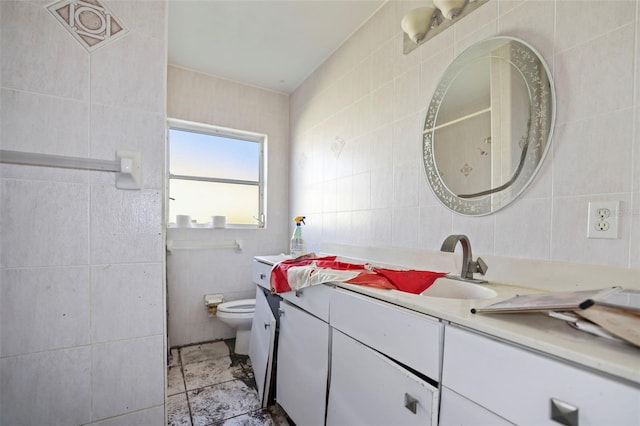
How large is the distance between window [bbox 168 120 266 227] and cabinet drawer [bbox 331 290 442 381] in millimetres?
1901

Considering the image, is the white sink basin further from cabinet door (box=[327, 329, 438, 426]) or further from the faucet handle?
cabinet door (box=[327, 329, 438, 426])

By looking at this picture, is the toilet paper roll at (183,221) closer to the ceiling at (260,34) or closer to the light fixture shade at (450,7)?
the ceiling at (260,34)

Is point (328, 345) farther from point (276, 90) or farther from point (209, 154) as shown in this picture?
point (276, 90)

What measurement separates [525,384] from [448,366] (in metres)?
0.17

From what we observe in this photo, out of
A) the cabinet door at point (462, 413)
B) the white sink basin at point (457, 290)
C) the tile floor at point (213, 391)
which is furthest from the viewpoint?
the tile floor at point (213, 391)

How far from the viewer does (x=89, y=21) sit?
0.87 meters

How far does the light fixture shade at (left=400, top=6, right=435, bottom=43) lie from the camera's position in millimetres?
1361

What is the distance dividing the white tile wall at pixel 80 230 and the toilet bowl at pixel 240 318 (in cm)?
119

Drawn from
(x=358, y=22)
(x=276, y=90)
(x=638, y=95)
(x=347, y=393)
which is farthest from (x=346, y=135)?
(x=347, y=393)

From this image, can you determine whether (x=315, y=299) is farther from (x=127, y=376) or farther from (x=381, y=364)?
(x=127, y=376)

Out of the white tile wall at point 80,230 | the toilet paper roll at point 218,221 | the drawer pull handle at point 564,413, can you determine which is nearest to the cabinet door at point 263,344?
the white tile wall at point 80,230

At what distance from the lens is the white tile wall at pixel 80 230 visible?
0.80 metres

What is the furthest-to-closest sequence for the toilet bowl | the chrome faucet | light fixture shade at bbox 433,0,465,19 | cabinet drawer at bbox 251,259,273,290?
the toilet bowl
cabinet drawer at bbox 251,259,273,290
light fixture shade at bbox 433,0,465,19
the chrome faucet

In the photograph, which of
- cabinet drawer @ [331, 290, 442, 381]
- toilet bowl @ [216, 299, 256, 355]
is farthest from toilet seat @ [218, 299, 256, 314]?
→ cabinet drawer @ [331, 290, 442, 381]
